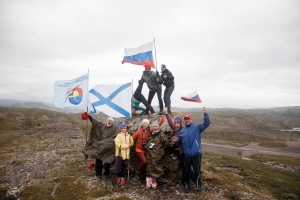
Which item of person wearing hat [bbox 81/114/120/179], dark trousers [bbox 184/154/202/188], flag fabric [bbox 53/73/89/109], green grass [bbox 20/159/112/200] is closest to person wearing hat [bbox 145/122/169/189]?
dark trousers [bbox 184/154/202/188]

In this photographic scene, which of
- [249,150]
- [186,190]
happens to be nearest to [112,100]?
[186,190]

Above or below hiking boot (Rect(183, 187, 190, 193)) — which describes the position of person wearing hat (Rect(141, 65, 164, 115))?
above

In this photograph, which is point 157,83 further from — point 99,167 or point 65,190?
point 65,190

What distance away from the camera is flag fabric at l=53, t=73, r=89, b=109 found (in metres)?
A: 15.1

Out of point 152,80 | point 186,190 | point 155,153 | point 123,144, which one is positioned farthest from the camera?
point 152,80

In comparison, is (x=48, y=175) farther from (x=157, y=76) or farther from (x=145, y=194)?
(x=157, y=76)

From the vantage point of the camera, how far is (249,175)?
38.8 meters

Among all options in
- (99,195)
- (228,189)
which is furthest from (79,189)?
(228,189)

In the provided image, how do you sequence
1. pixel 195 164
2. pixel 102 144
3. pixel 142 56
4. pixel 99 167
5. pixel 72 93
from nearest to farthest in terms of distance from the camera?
pixel 195 164
pixel 102 144
pixel 99 167
pixel 72 93
pixel 142 56

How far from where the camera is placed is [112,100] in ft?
49.3

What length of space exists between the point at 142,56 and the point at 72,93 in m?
7.06

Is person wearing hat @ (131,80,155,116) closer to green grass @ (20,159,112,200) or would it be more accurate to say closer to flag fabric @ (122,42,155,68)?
flag fabric @ (122,42,155,68)

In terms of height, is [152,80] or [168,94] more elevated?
[152,80]

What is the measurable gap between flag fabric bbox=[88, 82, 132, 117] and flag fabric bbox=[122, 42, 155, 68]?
10.9ft
